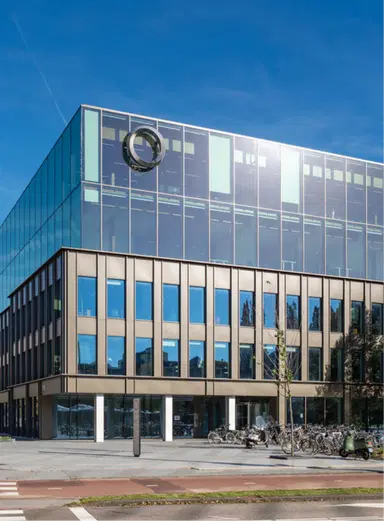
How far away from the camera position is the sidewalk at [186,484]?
76.2ft

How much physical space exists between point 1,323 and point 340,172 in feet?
125

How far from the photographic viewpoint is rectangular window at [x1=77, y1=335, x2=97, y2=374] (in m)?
51.0

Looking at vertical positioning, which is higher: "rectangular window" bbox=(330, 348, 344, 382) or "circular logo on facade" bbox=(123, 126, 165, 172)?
"circular logo on facade" bbox=(123, 126, 165, 172)

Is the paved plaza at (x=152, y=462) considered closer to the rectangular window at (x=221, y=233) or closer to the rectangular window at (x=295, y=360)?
the rectangular window at (x=295, y=360)

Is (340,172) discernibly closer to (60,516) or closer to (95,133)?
(95,133)

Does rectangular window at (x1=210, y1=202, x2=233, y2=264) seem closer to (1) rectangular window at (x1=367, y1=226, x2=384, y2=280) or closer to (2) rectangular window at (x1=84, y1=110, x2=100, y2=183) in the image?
(2) rectangular window at (x1=84, y1=110, x2=100, y2=183)

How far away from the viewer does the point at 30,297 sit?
63500mm

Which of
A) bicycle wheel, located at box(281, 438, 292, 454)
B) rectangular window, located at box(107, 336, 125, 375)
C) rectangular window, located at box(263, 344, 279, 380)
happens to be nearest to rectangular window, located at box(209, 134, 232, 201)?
rectangular window, located at box(263, 344, 279, 380)

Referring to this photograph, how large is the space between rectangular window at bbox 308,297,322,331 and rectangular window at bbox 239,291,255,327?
5101mm

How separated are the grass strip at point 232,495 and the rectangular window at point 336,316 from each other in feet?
124

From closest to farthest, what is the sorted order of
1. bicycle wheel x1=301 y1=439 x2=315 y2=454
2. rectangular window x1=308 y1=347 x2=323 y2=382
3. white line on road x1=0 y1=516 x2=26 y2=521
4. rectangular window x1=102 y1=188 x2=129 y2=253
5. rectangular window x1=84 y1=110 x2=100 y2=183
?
white line on road x1=0 y1=516 x2=26 y2=521
bicycle wheel x1=301 y1=439 x2=315 y2=454
rectangular window x1=84 y1=110 x2=100 y2=183
rectangular window x1=102 y1=188 x2=129 y2=253
rectangular window x1=308 y1=347 x2=323 y2=382

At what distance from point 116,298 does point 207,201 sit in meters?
10.5

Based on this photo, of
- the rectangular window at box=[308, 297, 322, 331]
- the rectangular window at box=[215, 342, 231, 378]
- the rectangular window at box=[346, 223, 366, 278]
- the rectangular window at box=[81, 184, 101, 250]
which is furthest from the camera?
the rectangular window at box=[346, 223, 366, 278]

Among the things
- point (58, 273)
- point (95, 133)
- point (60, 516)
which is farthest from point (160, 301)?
point (60, 516)
